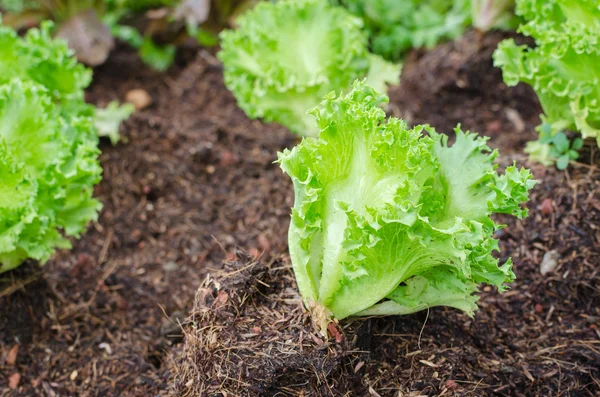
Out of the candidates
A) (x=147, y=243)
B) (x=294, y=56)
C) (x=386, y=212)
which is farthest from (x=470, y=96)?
(x=386, y=212)

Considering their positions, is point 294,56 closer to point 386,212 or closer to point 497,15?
point 497,15

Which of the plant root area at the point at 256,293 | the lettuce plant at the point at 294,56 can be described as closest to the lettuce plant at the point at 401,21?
the plant root area at the point at 256,293

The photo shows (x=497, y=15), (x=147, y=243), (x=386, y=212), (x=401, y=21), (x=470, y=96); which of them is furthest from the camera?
(x=401, y=21)

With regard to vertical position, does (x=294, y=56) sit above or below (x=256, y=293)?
above

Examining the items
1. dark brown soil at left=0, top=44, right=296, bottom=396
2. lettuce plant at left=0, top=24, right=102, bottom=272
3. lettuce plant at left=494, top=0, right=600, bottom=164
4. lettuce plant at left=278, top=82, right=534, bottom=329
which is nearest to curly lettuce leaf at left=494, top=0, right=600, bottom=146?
lettuce plant at left=494, top=0, right=600, bottom=164

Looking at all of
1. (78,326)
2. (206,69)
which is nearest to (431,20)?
(206,69)

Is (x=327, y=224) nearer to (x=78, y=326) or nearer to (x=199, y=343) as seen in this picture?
(x=199, y=343)

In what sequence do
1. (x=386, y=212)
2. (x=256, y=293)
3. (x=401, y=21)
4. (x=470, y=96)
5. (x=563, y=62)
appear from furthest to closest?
1. (x=401, y=21)
2. (x=470, y=96)
3. (x=563, y=62)
4. (x=256, y=293)
5. (x=386, y=212)
